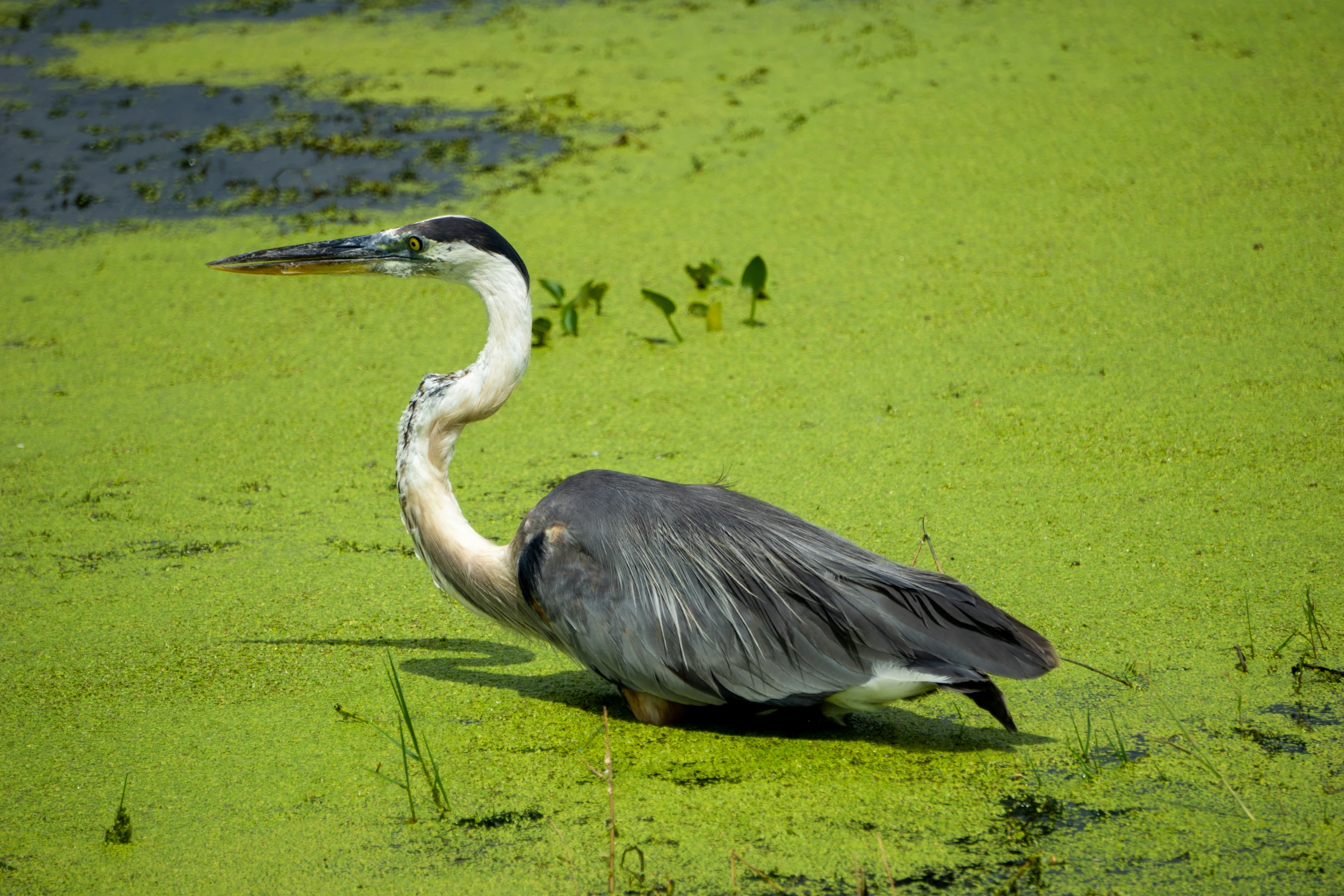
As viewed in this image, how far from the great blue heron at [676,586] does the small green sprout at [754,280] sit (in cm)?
211

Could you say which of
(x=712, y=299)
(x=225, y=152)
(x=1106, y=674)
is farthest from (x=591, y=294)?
(x=225, y=152)

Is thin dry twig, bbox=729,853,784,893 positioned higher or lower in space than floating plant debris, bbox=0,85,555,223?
lower

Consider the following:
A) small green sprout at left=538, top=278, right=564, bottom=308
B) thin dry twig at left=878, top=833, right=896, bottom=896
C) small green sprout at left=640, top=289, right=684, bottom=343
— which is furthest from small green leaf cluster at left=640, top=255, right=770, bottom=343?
thin dry twig at left=878, top=833, right=896, bottom=896

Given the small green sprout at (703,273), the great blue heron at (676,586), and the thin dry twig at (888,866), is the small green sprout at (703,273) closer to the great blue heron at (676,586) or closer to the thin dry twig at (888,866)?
the great blue heron at (676,586)

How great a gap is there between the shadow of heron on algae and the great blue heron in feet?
0.33

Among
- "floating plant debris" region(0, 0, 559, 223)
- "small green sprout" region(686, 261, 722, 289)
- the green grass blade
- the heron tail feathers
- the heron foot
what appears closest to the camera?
the green grass blade

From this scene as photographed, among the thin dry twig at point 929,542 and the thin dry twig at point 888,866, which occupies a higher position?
the thin dry twig at point 929,542

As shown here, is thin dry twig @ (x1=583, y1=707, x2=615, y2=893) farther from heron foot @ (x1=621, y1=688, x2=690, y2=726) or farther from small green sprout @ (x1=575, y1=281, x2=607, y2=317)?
small green sprout @ (x1=575, y1=281, x2=607, y2=317)

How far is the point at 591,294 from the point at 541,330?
288 millimetres

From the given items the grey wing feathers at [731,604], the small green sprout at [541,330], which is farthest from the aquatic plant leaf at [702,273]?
the grey wing feathers at [731,604]

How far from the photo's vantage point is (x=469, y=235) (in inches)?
116

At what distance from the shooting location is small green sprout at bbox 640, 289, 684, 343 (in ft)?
15.4

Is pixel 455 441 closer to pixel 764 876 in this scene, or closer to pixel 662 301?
pixel 764 876

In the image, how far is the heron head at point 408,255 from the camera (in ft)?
9.64
